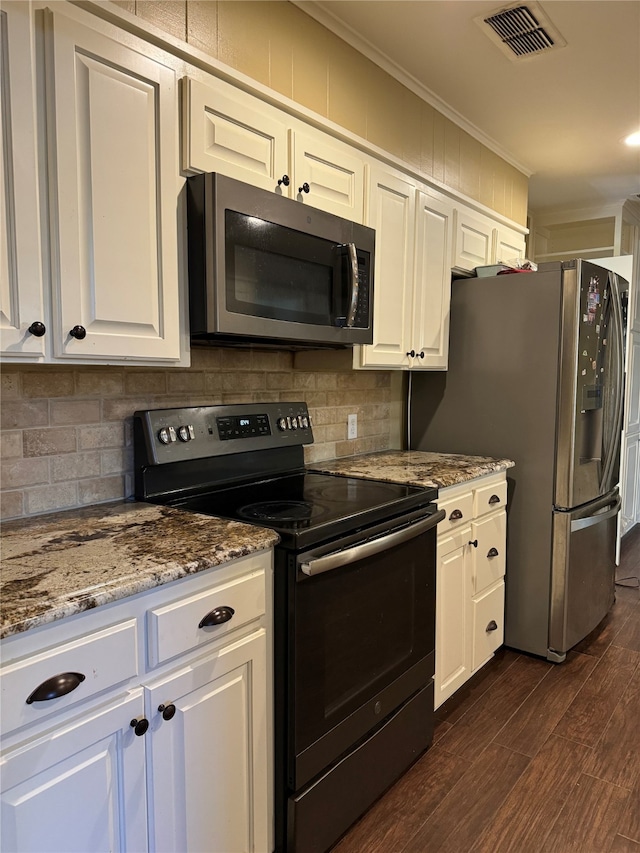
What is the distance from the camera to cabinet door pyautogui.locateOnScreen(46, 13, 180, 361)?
1.26 m

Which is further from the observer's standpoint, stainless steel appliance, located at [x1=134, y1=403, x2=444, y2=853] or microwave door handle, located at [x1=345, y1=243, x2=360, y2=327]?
microwave door handle, located at [x1=345, y1=243, x2=360, y2=327]

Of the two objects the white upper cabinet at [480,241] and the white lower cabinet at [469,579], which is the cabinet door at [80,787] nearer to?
the white lower cabinet at [469,579]

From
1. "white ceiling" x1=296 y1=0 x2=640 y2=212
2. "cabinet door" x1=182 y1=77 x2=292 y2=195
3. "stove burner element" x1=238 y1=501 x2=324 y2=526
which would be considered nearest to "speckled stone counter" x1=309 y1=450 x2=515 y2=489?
"stove burner element" x1=238 y1=501 x2=324 y2=526

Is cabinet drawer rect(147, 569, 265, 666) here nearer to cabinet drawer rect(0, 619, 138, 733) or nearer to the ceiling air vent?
cabinet drawer rect(0, 619, 138, 733)

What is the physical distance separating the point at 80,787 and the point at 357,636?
31.2 inches

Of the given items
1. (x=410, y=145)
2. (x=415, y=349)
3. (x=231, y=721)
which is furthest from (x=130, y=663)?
(x=410, y=145)

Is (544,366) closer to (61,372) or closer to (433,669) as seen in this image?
(433,669)

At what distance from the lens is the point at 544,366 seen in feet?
8.43

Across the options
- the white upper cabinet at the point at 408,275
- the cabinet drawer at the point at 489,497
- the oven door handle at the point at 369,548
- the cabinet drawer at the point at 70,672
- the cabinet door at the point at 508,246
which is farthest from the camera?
the cabinet door at the point at 508,246

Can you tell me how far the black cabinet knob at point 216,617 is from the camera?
1.24 meters

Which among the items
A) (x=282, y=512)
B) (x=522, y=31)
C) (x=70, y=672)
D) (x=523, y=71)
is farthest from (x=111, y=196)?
(x=523, y=71)

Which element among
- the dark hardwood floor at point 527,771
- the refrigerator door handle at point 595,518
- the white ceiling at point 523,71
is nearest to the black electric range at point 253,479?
the dark hardwood floor at point 527,771

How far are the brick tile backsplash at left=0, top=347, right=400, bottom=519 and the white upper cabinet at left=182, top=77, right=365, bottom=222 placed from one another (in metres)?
0.58

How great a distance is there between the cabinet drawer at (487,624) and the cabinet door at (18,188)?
1.98 meters
